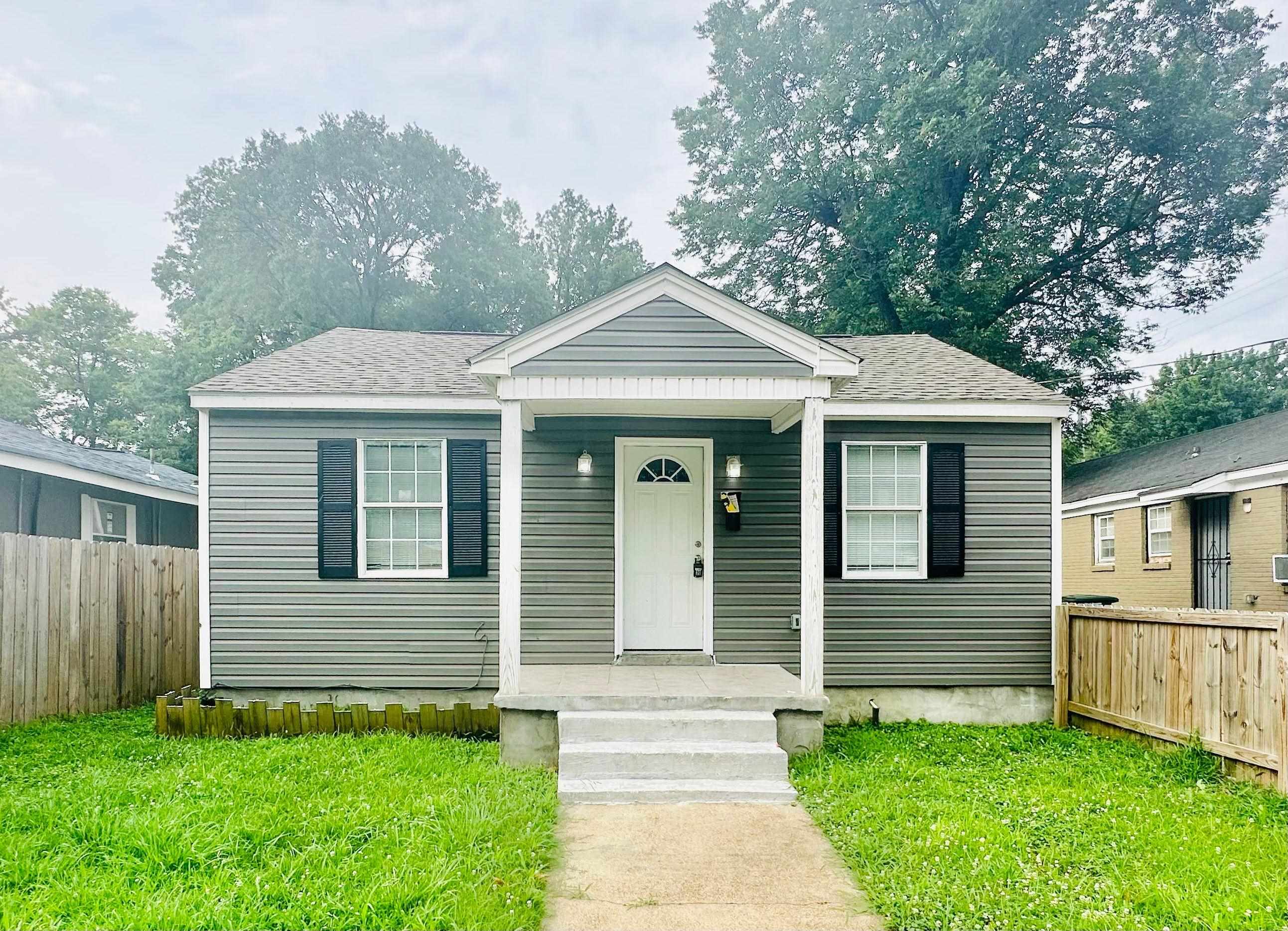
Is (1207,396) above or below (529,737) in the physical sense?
above

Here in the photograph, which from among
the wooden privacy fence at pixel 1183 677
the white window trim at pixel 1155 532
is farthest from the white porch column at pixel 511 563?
the white window trim at pixel 1155 532

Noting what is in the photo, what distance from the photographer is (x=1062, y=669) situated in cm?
680

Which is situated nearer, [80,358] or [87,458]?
[87,458]

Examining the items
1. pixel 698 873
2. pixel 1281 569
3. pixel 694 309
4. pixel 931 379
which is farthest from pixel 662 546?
pixel 1281 569

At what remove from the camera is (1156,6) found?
16688 millimetres

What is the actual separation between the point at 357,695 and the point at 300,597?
40.9 inches

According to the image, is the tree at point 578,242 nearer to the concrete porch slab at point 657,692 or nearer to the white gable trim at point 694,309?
the white gable trim at point 694,309

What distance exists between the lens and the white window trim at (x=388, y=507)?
691cm

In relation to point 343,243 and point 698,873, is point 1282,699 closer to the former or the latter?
point 698,873

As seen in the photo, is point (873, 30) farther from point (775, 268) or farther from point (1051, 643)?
point (1051, 643)

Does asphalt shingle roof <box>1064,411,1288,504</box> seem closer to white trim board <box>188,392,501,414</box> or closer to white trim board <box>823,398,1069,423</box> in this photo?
white trim board <box>823,398,1069,423</box>

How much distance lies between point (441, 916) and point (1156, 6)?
21906 mm

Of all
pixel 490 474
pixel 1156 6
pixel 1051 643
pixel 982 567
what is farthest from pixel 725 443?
pixel 1156 6

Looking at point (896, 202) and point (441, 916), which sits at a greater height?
point (896, 202)
